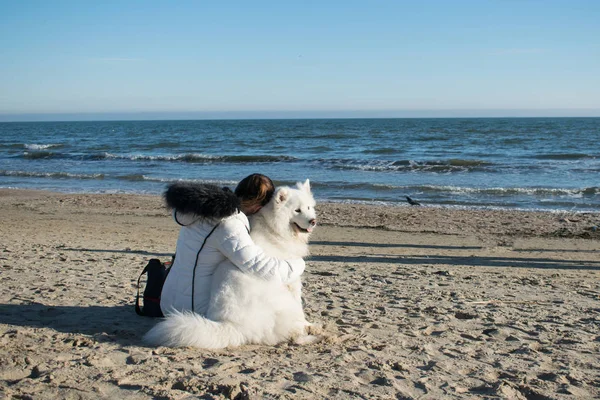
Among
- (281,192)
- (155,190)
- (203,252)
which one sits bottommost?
(155,190)

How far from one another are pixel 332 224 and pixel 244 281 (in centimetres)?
836

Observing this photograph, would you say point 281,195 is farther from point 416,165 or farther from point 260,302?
point 416,165

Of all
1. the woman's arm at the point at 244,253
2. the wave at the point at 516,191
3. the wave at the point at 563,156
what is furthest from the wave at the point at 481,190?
the woman's arm at the point at 244,253

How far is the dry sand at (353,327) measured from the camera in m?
3.26

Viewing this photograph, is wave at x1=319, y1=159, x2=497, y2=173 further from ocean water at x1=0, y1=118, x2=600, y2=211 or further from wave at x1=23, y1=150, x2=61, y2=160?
wave at x1=23, y1=150, x2=61, y2=160

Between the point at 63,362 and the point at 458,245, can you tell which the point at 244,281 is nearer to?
the point at 63,362

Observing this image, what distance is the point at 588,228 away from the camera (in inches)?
451

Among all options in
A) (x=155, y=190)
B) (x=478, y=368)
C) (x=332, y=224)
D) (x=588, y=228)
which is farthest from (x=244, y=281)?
(x=155, y=190)

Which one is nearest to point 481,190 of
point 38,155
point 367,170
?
point 367,170

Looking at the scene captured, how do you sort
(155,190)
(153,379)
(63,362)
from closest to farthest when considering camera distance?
(153,379), (63,362), (155,190)

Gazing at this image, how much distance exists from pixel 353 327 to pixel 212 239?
1.51 metres

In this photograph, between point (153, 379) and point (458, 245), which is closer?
point (153, 379)

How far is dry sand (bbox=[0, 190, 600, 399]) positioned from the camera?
10.7 ft

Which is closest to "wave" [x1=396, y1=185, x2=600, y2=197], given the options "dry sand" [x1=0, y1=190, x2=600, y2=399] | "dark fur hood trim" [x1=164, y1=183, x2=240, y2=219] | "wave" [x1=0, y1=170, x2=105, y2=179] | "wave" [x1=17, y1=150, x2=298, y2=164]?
"dry sand" [x1=0, y1=190, x2=600, y2=399]
